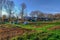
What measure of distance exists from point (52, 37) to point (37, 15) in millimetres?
12773

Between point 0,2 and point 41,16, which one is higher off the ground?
point 0,2

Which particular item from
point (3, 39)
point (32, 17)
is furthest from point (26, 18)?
point (3, 39)

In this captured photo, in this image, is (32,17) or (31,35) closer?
(31,35)

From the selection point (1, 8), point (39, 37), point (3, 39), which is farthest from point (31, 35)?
point (1, 8)

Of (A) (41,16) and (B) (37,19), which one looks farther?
(A) (41,16)

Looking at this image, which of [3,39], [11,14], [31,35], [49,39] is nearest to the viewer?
[49,39]

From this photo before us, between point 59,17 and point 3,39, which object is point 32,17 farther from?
point 3,39

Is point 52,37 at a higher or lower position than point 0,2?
lower

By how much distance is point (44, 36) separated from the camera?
6.75 meters

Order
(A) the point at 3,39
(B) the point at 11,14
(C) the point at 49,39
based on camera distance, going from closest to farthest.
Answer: (C) the point at 49,39, (A) the point at 3,39, (B) the point at 11,14

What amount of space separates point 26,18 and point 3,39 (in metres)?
12.0

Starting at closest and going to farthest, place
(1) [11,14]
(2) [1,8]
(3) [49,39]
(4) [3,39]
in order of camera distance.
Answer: (3) [49,39], (4) [3,39], (2) [1,8], (1) [11,14]

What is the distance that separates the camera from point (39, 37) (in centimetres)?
652

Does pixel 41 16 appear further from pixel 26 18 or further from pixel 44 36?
pixel 44 36
